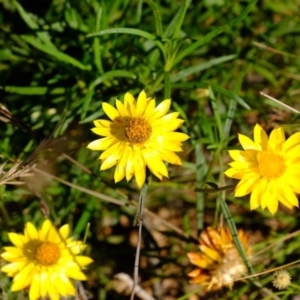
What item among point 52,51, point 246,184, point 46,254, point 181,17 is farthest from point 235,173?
point 52,51

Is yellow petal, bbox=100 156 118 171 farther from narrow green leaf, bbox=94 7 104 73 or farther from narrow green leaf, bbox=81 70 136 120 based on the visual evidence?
narrow green leaf, bbox=94 7 104 73

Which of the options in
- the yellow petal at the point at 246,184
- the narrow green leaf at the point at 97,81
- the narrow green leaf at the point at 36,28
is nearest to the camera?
the yellow petal at the point at 246,184

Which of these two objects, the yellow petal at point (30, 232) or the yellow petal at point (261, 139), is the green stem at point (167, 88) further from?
the yellow petal at point (30, 232)

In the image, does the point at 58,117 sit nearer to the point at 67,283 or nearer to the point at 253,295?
the point at 67,283

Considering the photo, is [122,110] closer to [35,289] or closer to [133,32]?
[133,32]

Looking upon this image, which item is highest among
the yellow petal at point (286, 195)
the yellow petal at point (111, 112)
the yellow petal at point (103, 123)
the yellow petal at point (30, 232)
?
the yellow petal at point (111, 112)

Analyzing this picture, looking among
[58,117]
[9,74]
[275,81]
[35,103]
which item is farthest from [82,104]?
[275,81]

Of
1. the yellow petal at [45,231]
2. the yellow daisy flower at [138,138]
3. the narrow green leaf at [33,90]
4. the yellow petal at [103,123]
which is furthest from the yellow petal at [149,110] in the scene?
the narrow green leaf at [33,90]
